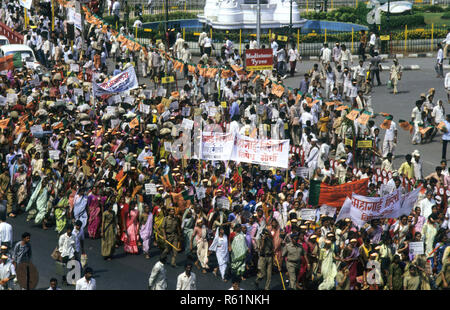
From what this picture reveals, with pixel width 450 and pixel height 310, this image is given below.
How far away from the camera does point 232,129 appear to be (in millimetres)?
22938

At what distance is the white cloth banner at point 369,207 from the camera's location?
16.6 meters

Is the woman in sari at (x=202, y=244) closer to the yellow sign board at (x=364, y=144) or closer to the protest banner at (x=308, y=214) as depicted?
the protest banner at (x=308, y=214)

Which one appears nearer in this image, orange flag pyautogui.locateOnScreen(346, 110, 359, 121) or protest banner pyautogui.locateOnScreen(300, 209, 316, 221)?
protest banner pyautogui.locateOnScreen(300, 209, 316, 221)

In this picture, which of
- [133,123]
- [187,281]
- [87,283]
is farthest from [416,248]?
[133,123]

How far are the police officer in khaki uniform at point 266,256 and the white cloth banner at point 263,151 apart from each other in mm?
2035

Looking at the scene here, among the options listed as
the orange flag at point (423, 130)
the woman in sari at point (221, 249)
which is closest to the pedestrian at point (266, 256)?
the woman in sari at point (221, 249)

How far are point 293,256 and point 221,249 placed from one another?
4.68ft

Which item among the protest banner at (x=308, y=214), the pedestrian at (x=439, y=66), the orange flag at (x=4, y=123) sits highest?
the pedestrian at (x=439, y=66)

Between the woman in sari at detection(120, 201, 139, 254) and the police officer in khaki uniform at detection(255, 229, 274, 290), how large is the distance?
2.88 meters

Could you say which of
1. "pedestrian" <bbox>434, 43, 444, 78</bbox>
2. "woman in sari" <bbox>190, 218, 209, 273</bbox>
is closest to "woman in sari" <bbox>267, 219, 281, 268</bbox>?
"woman in sari" <bbox>190, 218, 209, 273</bbox>

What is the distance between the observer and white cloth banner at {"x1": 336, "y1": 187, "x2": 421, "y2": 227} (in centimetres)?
1662

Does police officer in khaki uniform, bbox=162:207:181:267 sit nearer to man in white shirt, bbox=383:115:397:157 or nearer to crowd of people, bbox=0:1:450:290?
crowd of people, bbox=0:1:450:290

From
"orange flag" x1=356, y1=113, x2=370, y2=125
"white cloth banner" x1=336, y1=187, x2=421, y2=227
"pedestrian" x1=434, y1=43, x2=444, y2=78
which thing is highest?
"pedestrian" x1=434, y1=43, x2=444, y2=78

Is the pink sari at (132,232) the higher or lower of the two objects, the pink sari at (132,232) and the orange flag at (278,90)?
the lower
